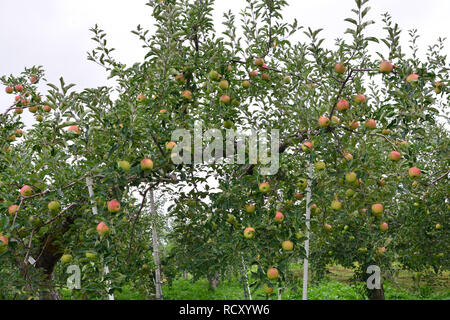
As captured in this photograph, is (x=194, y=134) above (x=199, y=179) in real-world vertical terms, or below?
above

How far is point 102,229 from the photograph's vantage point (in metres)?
2.31

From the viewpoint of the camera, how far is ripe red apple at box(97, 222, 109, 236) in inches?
90.7

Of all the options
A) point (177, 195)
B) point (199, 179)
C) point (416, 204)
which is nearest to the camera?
point (199, 179)

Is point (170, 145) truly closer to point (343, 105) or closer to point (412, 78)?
point (343, 105)

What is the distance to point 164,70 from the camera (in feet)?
8.52

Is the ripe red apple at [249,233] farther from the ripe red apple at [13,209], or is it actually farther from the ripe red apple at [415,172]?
the ripe red apple at [13,209]

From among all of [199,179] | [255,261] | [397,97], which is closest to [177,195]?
[199,179]

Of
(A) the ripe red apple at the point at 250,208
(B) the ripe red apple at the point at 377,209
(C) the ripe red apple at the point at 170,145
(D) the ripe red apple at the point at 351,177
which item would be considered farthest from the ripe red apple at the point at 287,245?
(C) the ripe red apple at the point at 170,145

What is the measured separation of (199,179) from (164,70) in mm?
1137

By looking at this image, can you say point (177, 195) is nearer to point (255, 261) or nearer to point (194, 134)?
point (194, 134)

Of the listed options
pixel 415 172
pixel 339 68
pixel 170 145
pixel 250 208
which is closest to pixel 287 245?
pixel 250 208

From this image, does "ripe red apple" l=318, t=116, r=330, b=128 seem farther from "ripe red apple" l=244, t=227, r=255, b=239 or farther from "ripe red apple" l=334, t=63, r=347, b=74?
"ripe red apple" l=244, t=227, r=255, b=239

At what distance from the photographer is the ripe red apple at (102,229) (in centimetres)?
230
